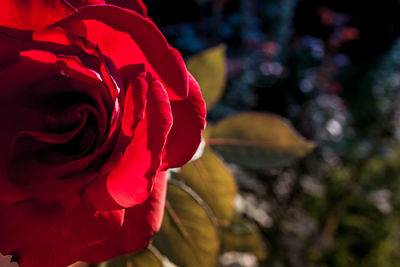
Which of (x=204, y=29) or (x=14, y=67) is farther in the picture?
(x=204, y=29)

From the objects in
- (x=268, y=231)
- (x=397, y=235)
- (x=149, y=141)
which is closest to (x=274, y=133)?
(x=149, y=141)

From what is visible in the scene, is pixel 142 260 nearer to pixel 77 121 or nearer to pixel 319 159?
pixel 77 121

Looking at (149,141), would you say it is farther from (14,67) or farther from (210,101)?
(210,101)

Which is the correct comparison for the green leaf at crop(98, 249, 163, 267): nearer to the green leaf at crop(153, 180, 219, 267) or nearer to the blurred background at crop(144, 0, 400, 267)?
the green leaf at crop(153, 180, 219, 267)

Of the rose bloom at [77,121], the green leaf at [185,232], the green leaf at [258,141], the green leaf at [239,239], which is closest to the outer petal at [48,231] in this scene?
the rose bloom at [77,121]

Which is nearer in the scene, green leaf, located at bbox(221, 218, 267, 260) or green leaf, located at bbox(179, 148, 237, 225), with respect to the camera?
green leaf, located at bbox(179, 148, 237, 225)

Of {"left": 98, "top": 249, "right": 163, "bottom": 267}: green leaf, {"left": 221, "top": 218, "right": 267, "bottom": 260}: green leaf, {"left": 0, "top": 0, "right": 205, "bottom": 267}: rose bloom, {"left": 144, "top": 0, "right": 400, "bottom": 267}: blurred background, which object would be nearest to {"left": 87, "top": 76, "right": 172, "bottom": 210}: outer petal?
{"left": 0, "top": 0, "right": 205, "bottom": 267}: rose bloom

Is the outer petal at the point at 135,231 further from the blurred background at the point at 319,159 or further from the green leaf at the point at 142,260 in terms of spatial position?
the blurred background at the point at 319,159
